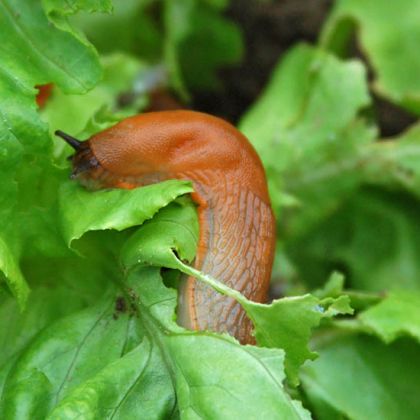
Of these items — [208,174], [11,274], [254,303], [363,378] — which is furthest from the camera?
[363,378]

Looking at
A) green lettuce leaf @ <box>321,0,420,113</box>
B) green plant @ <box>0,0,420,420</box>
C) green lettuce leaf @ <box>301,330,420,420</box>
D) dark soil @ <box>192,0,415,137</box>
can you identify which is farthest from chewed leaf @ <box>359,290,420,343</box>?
dark soil @ <box>192,0,415,137</box>

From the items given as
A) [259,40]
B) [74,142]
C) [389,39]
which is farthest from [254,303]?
[259,40]

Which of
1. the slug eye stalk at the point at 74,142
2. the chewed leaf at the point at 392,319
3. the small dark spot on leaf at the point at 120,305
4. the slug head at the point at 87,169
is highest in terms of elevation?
the slug eye stalk at the point at 74,142

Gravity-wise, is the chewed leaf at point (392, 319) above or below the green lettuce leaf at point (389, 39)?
below

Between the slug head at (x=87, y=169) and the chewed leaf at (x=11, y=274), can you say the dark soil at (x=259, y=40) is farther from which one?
the chewed leaf at (x=11, y=274)

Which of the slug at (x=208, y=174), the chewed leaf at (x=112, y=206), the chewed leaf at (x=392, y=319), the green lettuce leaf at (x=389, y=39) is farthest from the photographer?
the green lettuce leaf at (x=389, y=39)

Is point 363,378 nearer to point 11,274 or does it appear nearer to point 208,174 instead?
point 208,174

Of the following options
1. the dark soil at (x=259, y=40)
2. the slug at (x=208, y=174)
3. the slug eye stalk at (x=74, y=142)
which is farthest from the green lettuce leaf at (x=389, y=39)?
the slug eye stalk at (x=74, y=142)

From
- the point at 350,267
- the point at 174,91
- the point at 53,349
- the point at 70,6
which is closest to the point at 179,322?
the point at 53,349
